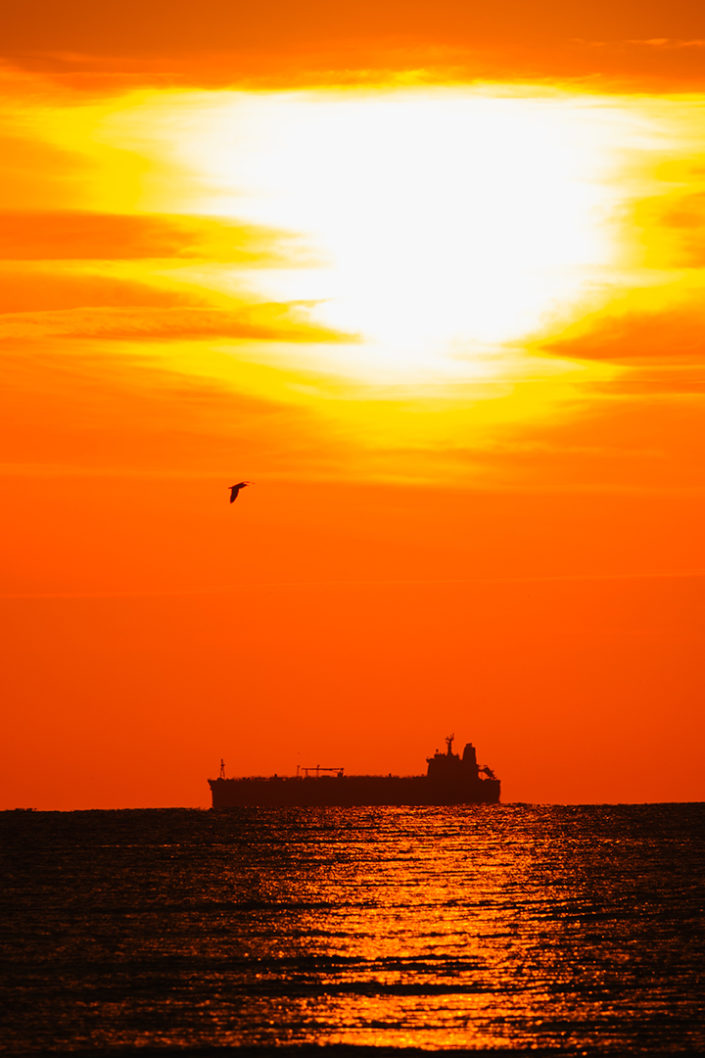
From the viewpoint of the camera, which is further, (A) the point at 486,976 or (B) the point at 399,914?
(B) the point at 399,914

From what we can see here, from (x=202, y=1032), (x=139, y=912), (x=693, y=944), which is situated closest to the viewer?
(x=202, y=1032)

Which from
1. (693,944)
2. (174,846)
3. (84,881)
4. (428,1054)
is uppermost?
(174,846)

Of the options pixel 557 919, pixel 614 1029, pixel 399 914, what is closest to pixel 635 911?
pixel 557 919

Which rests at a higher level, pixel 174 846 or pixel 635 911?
pixel 174 846

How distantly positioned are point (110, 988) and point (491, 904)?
41.7m

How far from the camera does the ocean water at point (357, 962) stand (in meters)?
57.6

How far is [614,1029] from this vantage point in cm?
5756

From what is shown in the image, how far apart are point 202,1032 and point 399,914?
42172 millimetres

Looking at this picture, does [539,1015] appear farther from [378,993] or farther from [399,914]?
[399,914]

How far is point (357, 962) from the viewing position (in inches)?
3000

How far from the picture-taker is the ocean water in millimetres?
57562

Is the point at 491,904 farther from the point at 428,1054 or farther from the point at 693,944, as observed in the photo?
the point at 428,1054

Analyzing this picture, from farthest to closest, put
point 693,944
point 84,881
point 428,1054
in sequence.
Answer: point 84,881, point 693,944, point 428,1054

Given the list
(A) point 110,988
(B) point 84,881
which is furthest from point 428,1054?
(B) point 84,881
